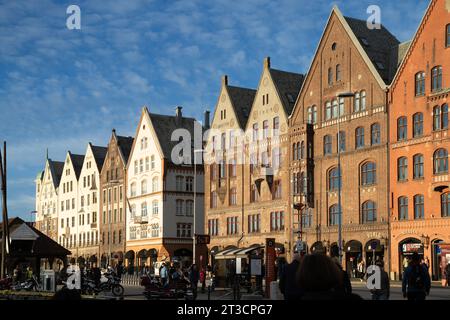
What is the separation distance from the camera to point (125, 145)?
11188cm

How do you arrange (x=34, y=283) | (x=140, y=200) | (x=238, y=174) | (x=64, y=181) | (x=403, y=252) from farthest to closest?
(x=64, y=181), (x=140, y=200), (x=238, y=174), (x=403, y=252), (x=34, y=283)

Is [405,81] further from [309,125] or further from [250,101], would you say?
[250,101]

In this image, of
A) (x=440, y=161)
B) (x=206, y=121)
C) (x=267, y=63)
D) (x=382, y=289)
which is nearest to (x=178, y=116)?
(x=206, y=121)

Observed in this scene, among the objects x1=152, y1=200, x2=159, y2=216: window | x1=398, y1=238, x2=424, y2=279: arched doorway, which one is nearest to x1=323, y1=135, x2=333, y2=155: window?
x1=398, y1=238, x2=424, y2=279: arched doorway

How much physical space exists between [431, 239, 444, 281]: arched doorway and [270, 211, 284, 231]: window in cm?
2021

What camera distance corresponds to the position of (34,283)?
43125 mm

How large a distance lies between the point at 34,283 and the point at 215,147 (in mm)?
47114

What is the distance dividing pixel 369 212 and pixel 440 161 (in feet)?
29.1

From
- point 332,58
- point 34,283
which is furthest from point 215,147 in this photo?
point 34,283

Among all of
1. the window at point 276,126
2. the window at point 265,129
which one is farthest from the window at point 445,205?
the window at point 265,129

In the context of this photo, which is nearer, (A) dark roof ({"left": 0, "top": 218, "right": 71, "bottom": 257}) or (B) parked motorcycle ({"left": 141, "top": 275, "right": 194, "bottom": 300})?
(B) parked motorcycle ({"left": 141, "top": 275, "right": 194, "bottom": 300})

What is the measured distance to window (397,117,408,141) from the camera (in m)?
62.2

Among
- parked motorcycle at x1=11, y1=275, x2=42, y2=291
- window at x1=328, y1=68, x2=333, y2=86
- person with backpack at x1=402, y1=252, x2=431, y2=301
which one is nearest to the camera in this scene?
person with backpack at x1=402, y1=252, x2=431, y2=301

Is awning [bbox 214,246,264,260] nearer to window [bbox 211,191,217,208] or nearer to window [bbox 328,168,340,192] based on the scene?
window [bbox 328,168,340,192]
